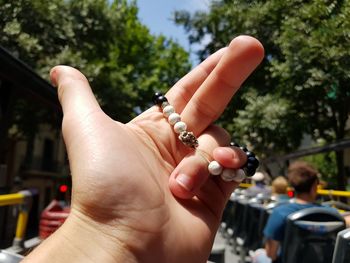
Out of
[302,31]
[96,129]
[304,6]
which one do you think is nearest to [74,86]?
[96,129]

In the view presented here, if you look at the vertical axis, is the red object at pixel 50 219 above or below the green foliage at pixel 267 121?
below

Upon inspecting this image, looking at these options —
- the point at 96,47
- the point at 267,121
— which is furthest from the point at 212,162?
the point at 96,47

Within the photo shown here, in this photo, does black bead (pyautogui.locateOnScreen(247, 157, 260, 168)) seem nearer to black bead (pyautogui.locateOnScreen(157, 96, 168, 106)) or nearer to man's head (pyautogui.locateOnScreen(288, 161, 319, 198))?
black bead (pyautogui.locateOnScreen(157, 96, 168, 106))

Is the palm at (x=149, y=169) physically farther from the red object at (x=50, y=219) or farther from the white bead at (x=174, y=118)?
the red object at (x=50, y=219)

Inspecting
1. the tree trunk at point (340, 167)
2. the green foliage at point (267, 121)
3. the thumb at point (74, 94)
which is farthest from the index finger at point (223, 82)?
the tree trunk at point (340, 167)

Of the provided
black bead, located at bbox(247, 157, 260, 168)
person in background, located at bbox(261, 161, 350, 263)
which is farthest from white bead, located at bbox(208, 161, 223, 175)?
person in background, located at bbox(261, 161, 350, 263)
